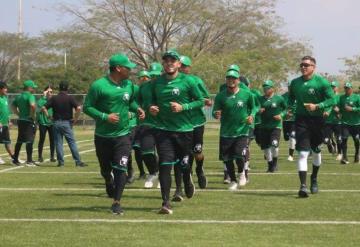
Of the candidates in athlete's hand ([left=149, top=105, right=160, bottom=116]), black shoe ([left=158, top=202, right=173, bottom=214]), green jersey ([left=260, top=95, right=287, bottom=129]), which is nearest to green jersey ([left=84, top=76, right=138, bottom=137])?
athlete's hand ([left=149, top=105, right=160, bottom=116])

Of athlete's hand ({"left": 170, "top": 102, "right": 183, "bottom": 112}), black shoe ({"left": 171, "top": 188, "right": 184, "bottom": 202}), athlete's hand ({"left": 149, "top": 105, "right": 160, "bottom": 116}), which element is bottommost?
black shoe ({"left": 171, "top": 188, "right": 184, "bottom": 202})

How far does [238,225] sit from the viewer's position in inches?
360

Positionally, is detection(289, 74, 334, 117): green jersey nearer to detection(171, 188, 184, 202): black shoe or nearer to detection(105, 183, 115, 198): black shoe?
detection(171, 188, 184, 202): black shoe

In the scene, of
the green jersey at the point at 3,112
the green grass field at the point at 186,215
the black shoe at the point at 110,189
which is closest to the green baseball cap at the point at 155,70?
the green grass field at the point at 186,215

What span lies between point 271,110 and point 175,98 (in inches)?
270

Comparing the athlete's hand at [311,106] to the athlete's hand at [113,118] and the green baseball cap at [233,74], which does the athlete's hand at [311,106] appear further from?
the athlete's hand at [113,118]

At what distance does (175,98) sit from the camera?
1047 centimetres

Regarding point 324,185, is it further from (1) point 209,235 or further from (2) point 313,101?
(1) point 209,235

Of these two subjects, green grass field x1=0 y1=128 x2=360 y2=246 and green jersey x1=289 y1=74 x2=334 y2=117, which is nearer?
green grass field x1=0 y1=128 x2=360 y2=246

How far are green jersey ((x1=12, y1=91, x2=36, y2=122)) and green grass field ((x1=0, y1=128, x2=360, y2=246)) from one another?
455 centimetres

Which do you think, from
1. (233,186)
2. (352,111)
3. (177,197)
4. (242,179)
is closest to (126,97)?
(177,197)

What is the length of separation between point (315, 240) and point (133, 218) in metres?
2.52

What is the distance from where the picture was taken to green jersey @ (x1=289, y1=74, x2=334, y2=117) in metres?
12.1

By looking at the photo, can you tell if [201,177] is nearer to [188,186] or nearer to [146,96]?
[188,186]
